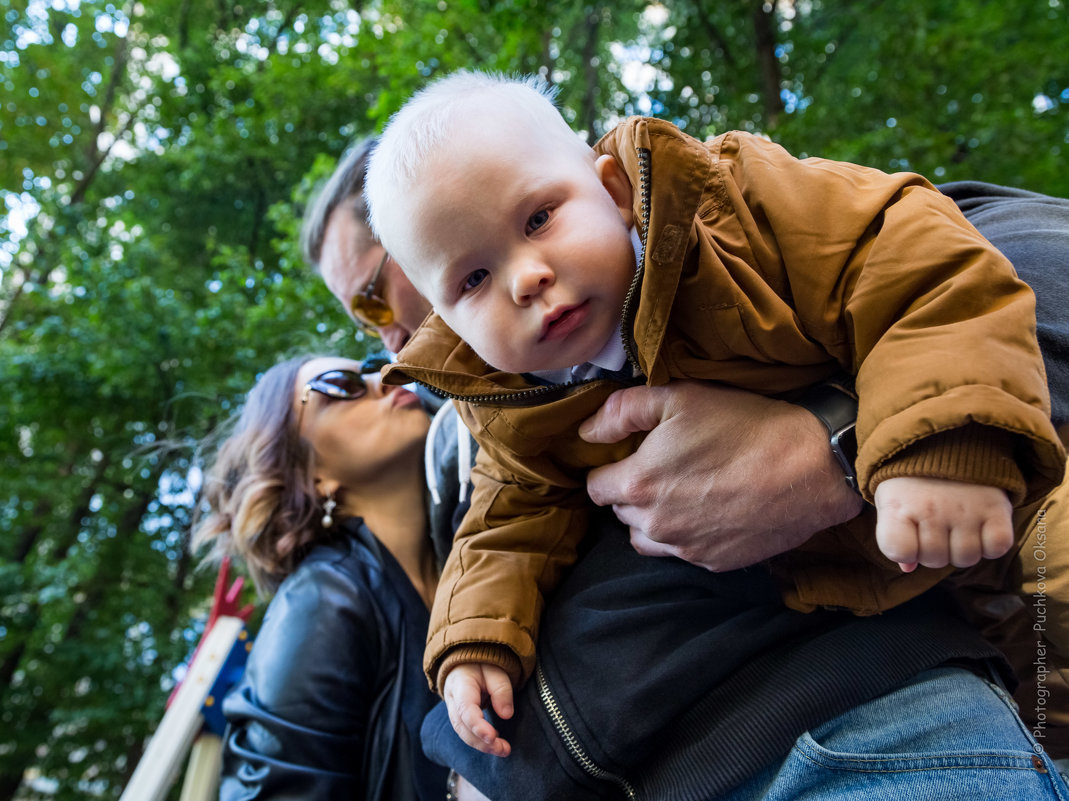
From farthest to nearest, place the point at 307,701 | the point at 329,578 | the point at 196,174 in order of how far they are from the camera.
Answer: the point at 196,174 → the point at 329,578 → the point at 307,701

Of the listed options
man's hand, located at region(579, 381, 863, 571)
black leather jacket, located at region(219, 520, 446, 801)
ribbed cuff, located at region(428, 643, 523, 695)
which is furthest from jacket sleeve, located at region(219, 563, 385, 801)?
man's hand, located at region(579, 381, 863, 571)

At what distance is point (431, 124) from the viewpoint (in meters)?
1.23

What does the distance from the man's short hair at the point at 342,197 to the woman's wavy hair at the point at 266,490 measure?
51 centimetres

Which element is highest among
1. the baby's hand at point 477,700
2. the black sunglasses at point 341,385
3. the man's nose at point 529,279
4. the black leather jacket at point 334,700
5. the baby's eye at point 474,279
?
the baby's eye at point 474,279

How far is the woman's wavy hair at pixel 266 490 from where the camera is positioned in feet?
7.86

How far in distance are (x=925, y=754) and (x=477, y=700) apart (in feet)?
2.48

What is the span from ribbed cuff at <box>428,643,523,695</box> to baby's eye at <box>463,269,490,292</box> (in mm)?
688

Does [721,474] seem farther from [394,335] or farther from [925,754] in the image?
[394,335]

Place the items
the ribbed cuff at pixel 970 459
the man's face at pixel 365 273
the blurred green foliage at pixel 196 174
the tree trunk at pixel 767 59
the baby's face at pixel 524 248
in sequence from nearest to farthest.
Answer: the ribbed cuff at pixel 970 459
the baby's face at pixel 524 248
the man's face at pixel 365 273
the blurred green foliage at pixel 196 174
the tree trunk at pixel 767 59

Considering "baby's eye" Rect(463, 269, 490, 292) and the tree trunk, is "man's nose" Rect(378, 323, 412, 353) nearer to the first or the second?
"baby's eye" Rect(463, 269, 490, 292)

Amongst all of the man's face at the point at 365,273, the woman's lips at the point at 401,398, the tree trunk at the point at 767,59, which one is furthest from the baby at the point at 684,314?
the tree trunk at the point at 767,59

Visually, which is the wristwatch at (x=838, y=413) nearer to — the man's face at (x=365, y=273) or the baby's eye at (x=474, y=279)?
the baby's eye at (x=474, y=279)

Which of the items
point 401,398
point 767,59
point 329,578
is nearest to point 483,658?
point 329,578

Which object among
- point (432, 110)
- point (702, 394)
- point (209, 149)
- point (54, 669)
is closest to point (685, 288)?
point (702, 394)
